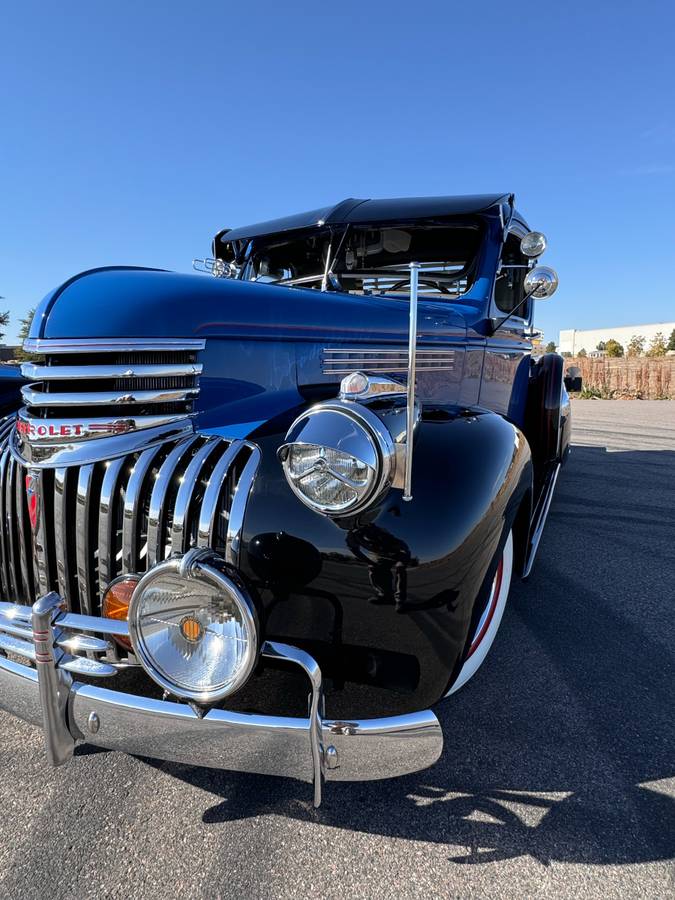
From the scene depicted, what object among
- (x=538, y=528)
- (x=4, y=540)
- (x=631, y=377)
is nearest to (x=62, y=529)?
(x=4, y=540)

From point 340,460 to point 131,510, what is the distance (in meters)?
0.61

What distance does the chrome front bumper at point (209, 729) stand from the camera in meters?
1.32

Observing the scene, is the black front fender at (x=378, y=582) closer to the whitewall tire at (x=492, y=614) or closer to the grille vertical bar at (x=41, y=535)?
the whitewall tire at (x=492, y=614)

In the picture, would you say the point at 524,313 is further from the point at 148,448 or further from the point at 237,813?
the point at 237,813

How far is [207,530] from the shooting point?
1511 mm

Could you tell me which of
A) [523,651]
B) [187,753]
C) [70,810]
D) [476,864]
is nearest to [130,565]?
[187,753]

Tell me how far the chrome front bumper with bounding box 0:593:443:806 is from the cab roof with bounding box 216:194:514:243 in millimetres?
2624

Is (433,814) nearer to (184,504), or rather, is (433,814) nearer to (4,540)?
(184,504)

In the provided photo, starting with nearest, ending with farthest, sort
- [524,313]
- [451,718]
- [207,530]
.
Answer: [207,530] < [451,718] < [524,313]

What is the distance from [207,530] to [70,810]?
94cm

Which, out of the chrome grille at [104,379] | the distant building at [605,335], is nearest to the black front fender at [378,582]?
the chrome grille at [104,379]

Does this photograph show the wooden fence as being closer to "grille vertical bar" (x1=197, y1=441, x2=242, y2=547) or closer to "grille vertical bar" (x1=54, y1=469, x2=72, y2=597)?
"grille vertical bar" (x1=197, y1=441, x2=242, y2=547)

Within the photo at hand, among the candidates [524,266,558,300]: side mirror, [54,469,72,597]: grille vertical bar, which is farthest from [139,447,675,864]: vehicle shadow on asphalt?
[524,266,558,300]: side mirror

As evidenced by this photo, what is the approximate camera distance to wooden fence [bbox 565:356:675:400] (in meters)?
20.1
